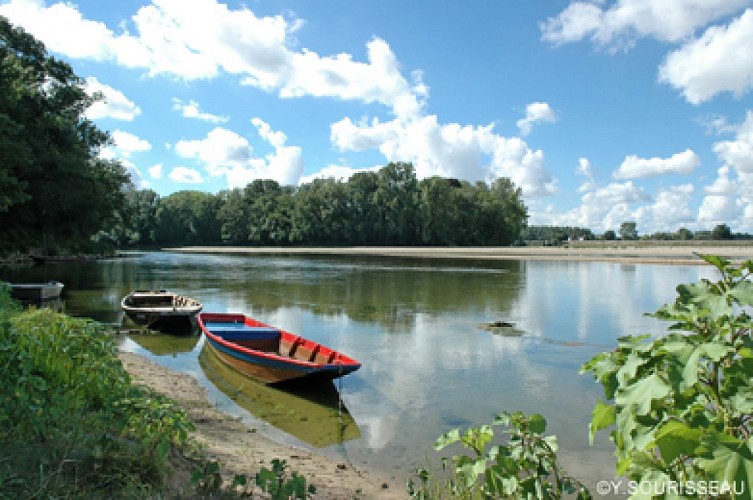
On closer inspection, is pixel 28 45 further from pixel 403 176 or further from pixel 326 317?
pixel 403 176

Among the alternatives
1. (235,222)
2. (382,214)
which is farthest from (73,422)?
(235,222)

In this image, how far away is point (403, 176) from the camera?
332ft

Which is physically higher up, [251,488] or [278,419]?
[251,488]

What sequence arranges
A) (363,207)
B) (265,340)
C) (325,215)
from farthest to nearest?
(325,215)
(363,207)
(265,340)

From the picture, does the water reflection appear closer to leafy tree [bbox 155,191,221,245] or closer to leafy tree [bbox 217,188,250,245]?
leafy tree [bbox 217,188,250,245]

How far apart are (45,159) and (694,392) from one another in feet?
89.1

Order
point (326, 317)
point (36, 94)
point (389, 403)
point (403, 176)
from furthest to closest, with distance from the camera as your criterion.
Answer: point (403, 176) → point (36, 94) → point (326, 317) → point (389, 403)

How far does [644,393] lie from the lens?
5.96 ft

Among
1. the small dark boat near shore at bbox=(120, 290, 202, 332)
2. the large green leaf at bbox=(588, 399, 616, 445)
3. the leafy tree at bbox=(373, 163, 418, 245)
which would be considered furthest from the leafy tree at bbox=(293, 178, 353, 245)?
the large green leaf at bbox=(588, 399, 616, 445)

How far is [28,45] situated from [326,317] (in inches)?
914

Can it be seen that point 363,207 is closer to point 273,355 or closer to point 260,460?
point 273,355

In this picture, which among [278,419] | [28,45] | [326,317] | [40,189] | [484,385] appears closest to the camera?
[278,419]

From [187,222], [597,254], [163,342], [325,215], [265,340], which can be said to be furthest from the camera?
[187,222]

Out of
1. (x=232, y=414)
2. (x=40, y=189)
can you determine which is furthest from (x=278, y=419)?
(x=40, y=189)
